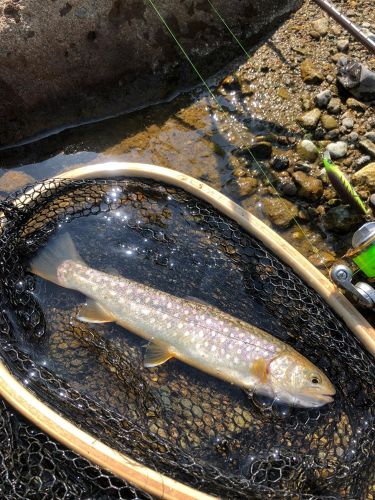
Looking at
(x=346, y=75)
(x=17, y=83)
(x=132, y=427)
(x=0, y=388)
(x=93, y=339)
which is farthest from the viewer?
(x=346, y=75)

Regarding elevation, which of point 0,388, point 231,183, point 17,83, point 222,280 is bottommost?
point 222,280

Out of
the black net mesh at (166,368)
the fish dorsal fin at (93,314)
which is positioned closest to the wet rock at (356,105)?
the black net mesh at (166,368)

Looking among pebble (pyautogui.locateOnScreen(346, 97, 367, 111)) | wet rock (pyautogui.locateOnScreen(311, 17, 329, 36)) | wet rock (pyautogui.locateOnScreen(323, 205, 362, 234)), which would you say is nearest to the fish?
wet rock (pyautogui.locateOnScreen(323, 205, 362, 234))

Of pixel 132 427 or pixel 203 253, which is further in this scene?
pixel 203 253

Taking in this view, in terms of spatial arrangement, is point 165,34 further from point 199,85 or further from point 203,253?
point 203,253

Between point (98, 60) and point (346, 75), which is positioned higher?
point (98, 60)

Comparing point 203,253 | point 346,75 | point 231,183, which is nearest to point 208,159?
point 231,183

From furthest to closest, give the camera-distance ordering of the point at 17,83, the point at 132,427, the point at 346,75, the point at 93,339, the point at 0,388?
the point at 346,75, the point at 17,83, the point at 93,339, the point at 132,427, the point at 0,388
